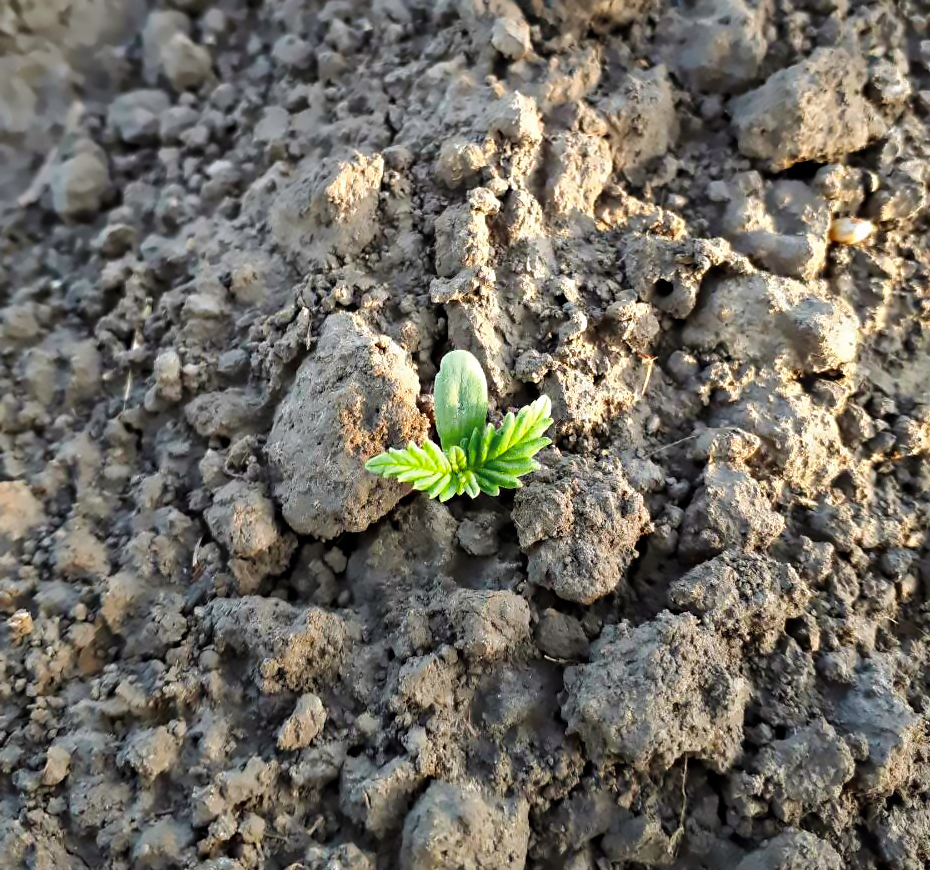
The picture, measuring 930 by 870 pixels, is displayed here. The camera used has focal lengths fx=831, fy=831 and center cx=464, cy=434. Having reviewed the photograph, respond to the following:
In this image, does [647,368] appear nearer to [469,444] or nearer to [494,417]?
[494,417]

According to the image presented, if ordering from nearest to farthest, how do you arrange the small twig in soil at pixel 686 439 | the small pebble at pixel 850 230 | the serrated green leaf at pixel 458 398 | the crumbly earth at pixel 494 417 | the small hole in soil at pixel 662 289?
the crumbly earth at pixel 494 417
the serrated green leaf at pixel 458 398
the small twig in soil at pixel 686 439
the small hole in soil at pixel 662 289
the small pebble at pixel 850 230

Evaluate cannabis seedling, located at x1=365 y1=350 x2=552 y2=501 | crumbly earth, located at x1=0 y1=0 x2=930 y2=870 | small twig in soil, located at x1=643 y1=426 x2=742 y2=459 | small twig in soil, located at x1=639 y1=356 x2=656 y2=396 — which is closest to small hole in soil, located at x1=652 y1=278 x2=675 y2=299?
crumbly earth, located at x1=0 y1=0 x2=930 y2=870

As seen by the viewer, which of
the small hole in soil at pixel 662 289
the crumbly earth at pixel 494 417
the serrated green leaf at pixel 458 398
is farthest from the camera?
the small hole in soil at pixel 662 289

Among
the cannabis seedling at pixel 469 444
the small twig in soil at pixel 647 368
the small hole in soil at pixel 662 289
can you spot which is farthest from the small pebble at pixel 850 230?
the cannabis seedling at pixel 469 444

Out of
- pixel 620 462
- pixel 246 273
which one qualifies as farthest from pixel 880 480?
pixel 246 273

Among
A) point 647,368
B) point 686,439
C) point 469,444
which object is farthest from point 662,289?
point 469,444

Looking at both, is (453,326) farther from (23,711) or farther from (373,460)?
(23,711)

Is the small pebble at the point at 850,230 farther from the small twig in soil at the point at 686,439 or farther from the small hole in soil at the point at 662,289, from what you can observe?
the small twig in soil at the point at 686,439
